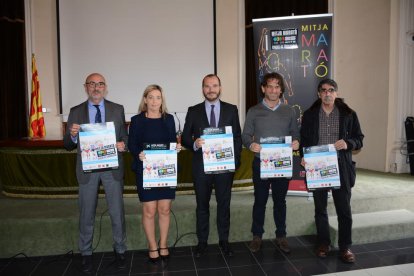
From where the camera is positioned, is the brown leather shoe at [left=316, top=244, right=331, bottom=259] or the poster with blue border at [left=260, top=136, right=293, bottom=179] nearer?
the poster with blue border at [left=260, top=136, right=293, bottom=179]

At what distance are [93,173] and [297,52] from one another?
2.57 m

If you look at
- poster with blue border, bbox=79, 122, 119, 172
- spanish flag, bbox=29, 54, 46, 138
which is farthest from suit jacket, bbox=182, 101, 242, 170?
spanish flag, bbox=29, 54, 46, 138

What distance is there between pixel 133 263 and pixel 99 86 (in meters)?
1.58

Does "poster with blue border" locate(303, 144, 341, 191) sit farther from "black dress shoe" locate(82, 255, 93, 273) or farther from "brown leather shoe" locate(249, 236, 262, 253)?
"black dress shoe" locate(82, 255, 93, 273)

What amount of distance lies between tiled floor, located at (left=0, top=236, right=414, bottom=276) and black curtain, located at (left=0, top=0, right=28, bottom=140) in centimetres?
349

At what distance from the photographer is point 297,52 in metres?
3.99

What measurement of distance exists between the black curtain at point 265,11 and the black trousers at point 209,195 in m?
3.78

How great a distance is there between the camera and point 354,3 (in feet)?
19.9

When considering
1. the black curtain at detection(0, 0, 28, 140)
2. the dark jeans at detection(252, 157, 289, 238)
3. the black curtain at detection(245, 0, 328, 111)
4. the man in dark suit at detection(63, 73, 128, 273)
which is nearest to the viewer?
the man in dark suit at detection(63, 73, 128, 273)

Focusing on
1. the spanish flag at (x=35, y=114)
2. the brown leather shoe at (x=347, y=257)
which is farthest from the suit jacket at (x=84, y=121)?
the spanish flag at (x=35, y=114)

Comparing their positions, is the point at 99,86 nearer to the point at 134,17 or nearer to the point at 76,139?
the point at 76,139

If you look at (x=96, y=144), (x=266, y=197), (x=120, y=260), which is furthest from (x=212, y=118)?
(x=120, y=260)

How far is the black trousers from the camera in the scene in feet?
10.0

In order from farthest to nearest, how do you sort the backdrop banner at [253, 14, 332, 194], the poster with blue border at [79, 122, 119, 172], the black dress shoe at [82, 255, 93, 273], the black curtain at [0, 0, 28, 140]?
the black curtain at [0, 0, 28, 140], the backdrop banner at [253, 14, 332, 194], the black dress shoe at [82, 255, 93, 273], the poster with blue border at [79, 122, 119, 172]
